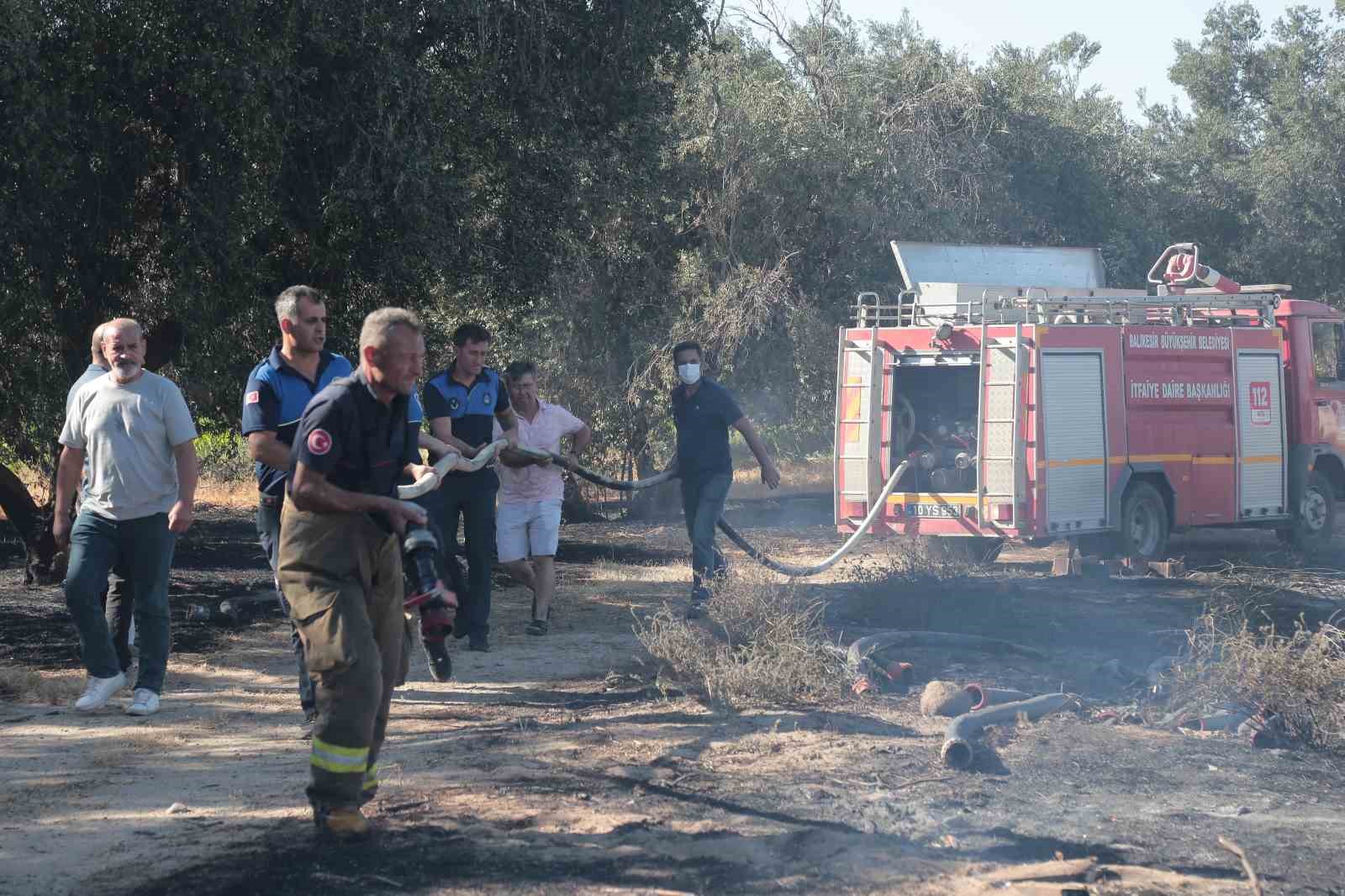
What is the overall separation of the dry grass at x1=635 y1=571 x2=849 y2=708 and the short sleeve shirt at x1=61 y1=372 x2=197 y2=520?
268 centimetres

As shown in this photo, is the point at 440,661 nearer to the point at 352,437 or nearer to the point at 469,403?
the point at 352,437

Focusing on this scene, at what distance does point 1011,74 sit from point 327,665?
74.6 feet

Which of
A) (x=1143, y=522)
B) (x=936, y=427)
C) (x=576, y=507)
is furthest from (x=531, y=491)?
(x=576, y=507)

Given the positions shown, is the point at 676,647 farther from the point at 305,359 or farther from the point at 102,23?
the point at 102,23

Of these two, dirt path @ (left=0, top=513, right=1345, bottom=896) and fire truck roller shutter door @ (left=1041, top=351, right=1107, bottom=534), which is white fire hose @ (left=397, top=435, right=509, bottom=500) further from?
fire truck roller shutter door @ (left=1041, top=351, right=1107, bottom=534)

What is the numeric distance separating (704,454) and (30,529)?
609cm

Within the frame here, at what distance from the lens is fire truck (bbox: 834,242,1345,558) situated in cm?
1211

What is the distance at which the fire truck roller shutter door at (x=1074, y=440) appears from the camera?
12.1 metres

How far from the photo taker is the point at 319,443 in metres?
4.72

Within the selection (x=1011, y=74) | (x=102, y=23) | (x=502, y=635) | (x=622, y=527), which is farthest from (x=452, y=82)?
(x=1011, y=74)

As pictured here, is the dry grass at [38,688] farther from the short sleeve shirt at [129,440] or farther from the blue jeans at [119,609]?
the short sleeve shirt at [129,440]

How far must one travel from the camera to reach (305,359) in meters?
6.33

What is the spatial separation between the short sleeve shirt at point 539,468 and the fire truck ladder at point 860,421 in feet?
14.7

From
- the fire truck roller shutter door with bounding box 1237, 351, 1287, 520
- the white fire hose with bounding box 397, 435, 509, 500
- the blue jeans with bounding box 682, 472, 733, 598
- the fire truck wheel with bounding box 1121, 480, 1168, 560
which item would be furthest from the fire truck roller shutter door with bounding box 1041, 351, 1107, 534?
the white fire hose with bounding box 397, 435, 509, 500
